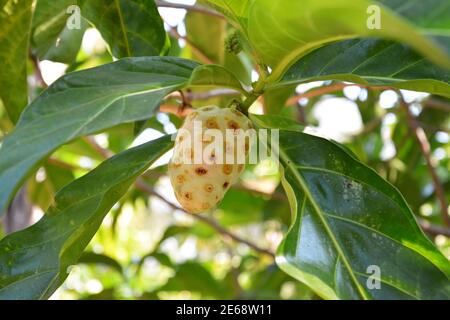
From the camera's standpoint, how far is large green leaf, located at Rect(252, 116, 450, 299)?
0.81m

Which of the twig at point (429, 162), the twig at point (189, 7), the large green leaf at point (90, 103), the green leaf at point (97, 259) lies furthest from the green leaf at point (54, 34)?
the twig at point (429, 162)

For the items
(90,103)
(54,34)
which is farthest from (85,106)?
(54,34)

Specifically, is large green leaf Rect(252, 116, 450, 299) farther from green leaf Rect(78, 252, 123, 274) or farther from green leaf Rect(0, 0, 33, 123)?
green leaf Rect(78, 252, 123, 274)

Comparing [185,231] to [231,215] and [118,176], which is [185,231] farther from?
[118,176]

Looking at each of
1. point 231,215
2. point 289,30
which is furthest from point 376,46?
point 231,215

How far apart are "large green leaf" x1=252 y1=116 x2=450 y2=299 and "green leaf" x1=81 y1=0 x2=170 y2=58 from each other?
24 cm

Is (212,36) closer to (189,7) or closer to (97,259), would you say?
(189,7)

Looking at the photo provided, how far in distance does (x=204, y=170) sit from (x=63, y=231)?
0.68ft

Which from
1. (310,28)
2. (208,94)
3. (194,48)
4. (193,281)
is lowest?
(310,28)

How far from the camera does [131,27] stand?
1.13m

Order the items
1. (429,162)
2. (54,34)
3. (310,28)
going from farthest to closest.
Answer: (429,162) < (54,34) < (310,28)

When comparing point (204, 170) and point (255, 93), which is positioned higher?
point (255, 93)

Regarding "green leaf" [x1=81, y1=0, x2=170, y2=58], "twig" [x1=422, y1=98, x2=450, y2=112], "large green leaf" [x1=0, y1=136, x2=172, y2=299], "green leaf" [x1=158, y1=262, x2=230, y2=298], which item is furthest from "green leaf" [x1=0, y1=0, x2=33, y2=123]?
"twig" [x1=422, y1=98, x2=450, y2=112]
